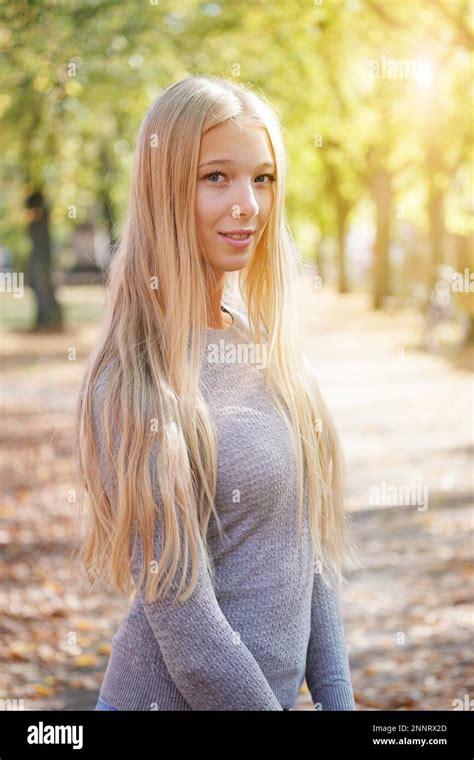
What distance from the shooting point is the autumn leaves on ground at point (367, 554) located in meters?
5.63

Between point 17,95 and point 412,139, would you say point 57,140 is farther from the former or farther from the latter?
point 412,139

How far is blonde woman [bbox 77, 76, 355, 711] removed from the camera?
2020mm

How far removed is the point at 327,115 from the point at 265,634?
22.2 metres

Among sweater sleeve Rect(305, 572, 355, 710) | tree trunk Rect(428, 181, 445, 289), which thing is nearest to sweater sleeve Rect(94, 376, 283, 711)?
sweater sleeve Rect(305, 572, 355, 710)

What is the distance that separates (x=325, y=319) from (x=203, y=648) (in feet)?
99.0

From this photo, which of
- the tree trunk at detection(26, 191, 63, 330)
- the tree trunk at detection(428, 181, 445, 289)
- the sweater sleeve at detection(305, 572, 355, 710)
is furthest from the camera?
the tree trunk at detection(26, 191, 63, 330)

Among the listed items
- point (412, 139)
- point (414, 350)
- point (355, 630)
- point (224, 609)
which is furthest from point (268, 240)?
point (412, 139)

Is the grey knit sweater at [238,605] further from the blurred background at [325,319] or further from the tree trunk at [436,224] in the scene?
the tree trunk at [436,224]

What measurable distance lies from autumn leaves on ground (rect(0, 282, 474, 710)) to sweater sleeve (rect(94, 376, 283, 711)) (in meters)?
0.96

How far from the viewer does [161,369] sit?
2121mm

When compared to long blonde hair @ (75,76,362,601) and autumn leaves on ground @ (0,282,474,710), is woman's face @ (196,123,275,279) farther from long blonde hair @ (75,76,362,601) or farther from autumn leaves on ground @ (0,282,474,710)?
autumn leaves on ground @ (0,282,474,710)

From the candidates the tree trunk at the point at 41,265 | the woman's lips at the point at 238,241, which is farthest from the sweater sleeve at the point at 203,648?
the tree trunk at the point at 41,265

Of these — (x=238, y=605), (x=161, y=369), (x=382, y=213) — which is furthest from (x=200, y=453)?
(x=382, y=213)
